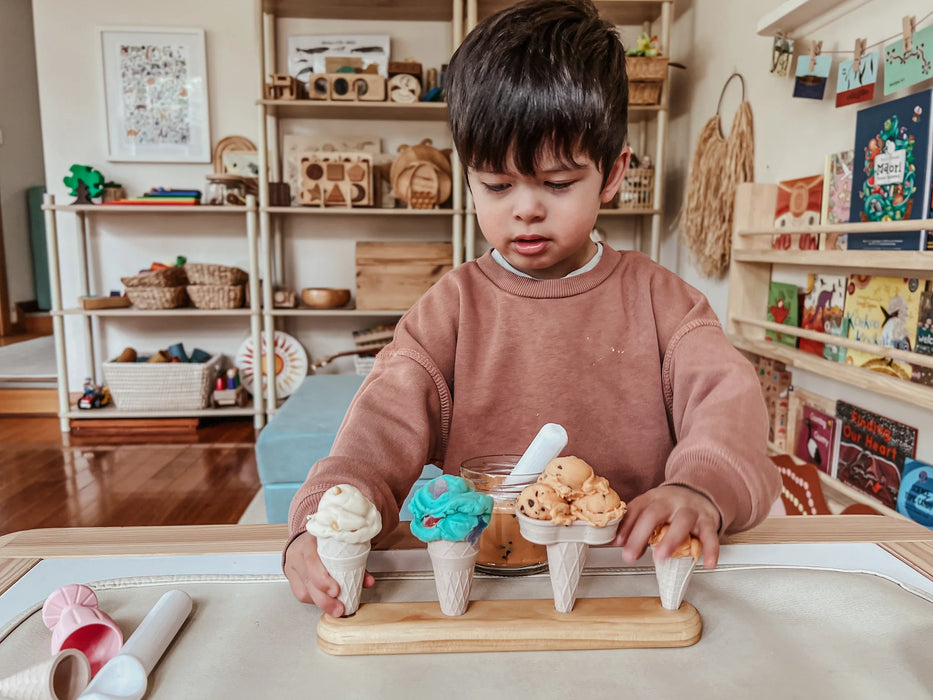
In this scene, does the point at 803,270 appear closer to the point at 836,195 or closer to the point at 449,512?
the point at 836,195

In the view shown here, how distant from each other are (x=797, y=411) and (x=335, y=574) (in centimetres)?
157

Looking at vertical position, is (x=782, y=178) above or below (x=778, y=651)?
above

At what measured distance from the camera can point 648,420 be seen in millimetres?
775

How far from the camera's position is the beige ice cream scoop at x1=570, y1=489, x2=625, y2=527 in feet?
A: 1.53

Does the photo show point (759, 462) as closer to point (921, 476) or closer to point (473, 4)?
point (921, 476)

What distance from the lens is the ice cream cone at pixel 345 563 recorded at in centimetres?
47

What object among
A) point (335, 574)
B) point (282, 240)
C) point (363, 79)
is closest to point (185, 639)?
point (335, 574)

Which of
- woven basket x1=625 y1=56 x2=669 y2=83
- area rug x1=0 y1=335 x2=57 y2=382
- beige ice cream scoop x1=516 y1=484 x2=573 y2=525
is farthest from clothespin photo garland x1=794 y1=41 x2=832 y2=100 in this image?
area rug x1=0 y1=335 x2=57 y2=382

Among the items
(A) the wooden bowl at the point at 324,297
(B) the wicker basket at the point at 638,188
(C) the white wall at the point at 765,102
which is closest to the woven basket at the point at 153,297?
(A) the wooden bowl at the point at 324,297

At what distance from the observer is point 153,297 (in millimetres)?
3008

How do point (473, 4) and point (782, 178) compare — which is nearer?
point (782, 178)

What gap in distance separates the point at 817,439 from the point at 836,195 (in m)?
0.58

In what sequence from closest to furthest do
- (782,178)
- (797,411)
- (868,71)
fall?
(868,71), (797,411), (782,178)

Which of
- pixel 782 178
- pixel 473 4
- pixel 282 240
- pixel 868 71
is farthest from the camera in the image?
pixel 282 240
